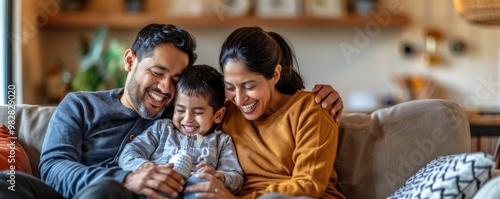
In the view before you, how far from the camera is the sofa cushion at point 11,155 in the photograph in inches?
89.0

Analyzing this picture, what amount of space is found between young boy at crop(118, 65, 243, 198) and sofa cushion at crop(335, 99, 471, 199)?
0.40 metres

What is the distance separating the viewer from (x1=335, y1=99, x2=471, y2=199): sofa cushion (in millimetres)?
2371

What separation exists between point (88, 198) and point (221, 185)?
41cm

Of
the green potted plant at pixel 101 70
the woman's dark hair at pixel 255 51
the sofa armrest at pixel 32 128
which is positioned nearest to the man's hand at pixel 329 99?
the woman's dark hair at pixel 255 51

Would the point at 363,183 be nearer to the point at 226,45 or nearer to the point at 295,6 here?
the point at 226,45

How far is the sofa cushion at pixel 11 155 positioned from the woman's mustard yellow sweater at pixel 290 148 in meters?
0.63

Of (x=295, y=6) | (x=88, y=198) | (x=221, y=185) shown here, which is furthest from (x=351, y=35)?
(x=88, y=198)

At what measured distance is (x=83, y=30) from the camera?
5281 millimetres

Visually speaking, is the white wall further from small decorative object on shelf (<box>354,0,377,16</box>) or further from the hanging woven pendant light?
the hanging woven pendant light

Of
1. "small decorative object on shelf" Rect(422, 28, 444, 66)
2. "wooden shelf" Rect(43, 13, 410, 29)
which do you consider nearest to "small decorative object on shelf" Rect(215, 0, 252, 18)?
"wooden shelf" Rect(43, 13, 410, 29)

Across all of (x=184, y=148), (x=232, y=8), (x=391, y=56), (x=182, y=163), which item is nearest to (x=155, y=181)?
(x=182, y=163)

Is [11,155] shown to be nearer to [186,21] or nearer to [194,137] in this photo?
[194,137]

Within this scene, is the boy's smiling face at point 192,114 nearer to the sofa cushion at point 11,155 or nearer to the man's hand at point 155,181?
the man's hand at point 155,181

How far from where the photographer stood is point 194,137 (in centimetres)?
225
